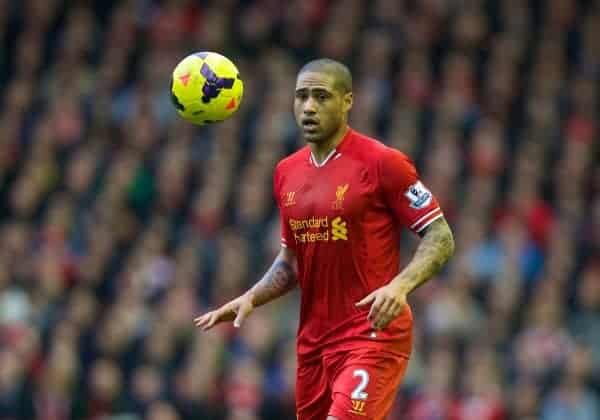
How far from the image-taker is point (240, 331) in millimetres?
Answer: 15719

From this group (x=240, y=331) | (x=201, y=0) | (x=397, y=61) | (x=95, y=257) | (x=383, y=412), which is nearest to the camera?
(x=383, y=412)

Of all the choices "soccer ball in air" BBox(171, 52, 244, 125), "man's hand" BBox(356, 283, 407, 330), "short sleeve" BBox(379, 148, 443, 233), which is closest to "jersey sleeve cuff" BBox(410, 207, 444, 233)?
"short sleeve" BBox(379, 148, 443, 233)

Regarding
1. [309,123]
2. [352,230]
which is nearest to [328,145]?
[309,123]

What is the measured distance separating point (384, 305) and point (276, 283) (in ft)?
4.67

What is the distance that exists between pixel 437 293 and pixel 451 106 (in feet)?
9.66

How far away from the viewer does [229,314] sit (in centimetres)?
915

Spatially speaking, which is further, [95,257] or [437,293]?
[95,257]

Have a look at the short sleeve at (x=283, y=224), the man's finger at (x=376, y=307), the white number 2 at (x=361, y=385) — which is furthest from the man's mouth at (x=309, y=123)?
the white number 2 at (x=361, y=385)

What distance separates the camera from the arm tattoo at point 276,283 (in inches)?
369

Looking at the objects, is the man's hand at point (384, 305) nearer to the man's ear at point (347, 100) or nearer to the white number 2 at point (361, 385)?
the white number 2 at point (361, 385)

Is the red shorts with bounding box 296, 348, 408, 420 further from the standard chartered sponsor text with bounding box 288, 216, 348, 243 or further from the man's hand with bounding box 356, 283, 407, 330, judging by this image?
the standard chartered sponsor text with bounding box 288, 216, 348, 243

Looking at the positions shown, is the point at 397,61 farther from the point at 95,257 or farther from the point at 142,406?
the point at 142,406

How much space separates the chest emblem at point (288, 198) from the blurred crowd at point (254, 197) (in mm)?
5654

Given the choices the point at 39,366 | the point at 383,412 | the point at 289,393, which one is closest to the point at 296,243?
the point at 383,412
